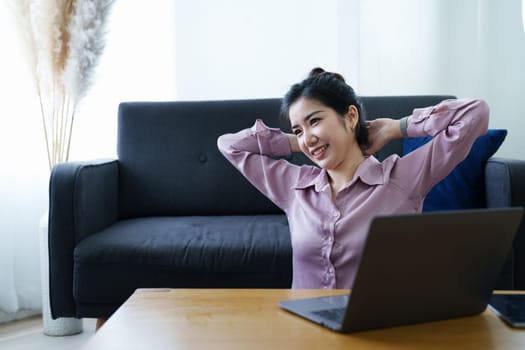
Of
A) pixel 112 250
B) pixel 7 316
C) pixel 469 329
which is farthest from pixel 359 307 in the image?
pixel 7 316

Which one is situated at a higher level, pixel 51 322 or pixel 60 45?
pixel 60 45

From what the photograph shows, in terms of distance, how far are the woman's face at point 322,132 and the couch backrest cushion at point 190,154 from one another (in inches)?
37.4

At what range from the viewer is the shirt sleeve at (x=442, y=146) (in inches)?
55.1

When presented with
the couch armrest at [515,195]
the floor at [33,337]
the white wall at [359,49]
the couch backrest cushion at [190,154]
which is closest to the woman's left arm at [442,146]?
the couch armrest at [515,195]

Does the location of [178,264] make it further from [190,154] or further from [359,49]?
[359,49]

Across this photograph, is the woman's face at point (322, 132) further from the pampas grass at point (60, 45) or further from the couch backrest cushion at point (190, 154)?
the pampas grass at point (60, 45)

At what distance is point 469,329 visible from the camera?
2.74 ft

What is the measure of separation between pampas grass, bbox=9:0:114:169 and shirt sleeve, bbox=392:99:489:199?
1.65m

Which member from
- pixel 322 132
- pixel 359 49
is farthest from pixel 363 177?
pixel 359 49

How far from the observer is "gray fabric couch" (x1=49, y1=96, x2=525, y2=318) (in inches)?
72.1

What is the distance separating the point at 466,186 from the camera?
202cm

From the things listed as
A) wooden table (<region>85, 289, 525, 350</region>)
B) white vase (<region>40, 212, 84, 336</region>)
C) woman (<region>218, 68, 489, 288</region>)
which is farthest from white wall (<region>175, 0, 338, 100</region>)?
wooden table (<region>85, 289, 525, 350</region>)

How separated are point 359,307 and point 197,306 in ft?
0.96

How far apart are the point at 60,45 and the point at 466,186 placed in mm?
1759
